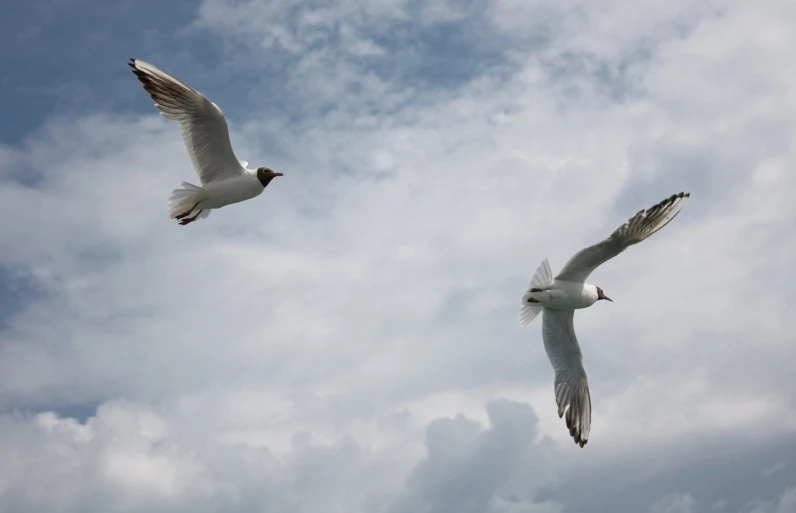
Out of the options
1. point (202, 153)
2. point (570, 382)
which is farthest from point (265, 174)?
point (570, 382)

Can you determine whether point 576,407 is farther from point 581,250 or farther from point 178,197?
point 178,197

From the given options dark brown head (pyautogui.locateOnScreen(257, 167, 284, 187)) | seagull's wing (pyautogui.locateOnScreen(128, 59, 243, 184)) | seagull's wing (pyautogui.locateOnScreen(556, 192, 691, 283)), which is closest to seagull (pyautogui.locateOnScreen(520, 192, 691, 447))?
seagull's wing (pyautogui.locateOnScreen(556, 192, 691, 283))

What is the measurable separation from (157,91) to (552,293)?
8103 millimetres

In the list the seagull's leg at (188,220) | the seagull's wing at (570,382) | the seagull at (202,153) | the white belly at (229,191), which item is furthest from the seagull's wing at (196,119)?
the seagull's wing at (570,382)

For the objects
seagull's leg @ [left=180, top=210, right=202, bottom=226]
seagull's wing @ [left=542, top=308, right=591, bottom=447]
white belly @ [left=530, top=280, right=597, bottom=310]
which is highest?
seagull's leg @ [left=180, top=210, right=202, bottom=226]

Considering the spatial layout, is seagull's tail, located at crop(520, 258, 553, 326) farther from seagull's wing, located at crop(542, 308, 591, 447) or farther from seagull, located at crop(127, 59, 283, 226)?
seagull, located at crop(127, 59, 283, 226)

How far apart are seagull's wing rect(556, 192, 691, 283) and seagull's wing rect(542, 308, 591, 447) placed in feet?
5.70

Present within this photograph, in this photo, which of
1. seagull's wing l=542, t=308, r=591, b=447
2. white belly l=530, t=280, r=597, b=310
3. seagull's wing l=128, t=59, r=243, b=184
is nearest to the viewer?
seagull's wing l=128, t=59, r=243, b=184

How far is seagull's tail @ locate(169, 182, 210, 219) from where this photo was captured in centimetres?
1578

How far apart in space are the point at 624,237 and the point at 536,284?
195cm

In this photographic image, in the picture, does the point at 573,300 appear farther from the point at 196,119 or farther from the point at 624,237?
the point at 196,119

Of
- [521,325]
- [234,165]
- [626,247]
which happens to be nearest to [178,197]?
[234,165]

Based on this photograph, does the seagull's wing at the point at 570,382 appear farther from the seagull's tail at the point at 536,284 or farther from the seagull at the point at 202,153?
the seagull at the point at 202,153

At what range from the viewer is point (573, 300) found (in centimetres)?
1680
